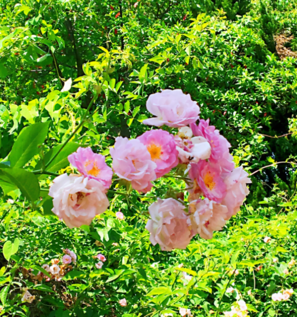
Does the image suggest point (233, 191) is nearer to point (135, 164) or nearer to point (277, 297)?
point (135, 164)

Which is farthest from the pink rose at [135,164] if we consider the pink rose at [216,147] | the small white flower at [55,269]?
the small white flower at [55,269]

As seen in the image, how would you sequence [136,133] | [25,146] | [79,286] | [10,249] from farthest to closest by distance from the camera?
[136,133] → [79,286] → [10,249] → [25,146]

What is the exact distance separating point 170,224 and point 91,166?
0.54 feet

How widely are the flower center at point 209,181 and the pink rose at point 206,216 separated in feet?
0.09

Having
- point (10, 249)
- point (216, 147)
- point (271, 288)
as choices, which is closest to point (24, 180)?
point (216, 147)

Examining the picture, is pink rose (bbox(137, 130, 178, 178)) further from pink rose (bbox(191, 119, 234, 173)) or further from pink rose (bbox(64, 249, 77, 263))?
pink rose (bbox(64, 249, 77, 263))

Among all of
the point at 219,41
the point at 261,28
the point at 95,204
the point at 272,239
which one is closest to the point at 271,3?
the point at 261,28

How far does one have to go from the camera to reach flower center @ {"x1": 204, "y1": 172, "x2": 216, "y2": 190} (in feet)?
1.87

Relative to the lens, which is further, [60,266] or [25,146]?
[60,266]

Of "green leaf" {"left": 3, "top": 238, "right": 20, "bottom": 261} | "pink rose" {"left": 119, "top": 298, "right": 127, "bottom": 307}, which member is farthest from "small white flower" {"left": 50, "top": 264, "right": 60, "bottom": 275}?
"green leaf" {"left": 3, "top": 238, "right": 20, "bottom": 261}

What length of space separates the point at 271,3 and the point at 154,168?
6137 millimetres

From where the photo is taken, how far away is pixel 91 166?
0.55 m

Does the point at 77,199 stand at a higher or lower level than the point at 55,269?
higher

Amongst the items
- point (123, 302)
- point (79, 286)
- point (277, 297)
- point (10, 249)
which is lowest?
point (277, 297)
